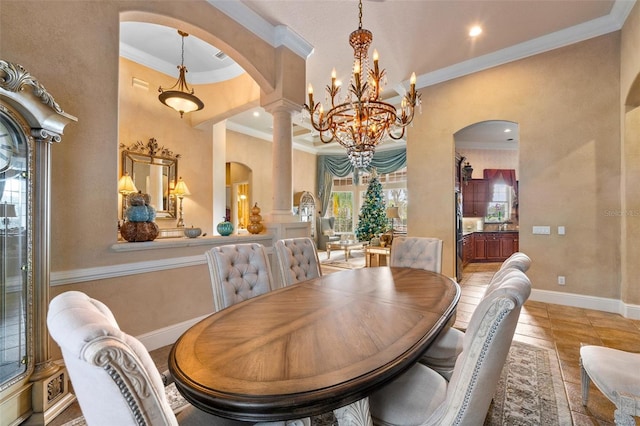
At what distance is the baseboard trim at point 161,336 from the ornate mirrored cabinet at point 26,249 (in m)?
0.77

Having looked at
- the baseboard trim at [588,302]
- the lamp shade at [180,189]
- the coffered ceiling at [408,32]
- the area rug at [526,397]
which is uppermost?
the coffered ceiling at [408,32]

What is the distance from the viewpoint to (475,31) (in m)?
3.62

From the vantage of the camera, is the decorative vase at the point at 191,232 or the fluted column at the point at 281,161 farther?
the fluted column at the point at 281,161

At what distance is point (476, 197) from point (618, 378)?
7072 mm

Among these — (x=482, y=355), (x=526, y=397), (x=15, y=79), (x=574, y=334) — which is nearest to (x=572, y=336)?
(x=574, y=334)

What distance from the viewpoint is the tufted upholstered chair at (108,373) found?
0.56 metres

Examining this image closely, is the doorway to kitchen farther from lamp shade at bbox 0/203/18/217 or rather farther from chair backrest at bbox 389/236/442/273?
lamp shade at bbox 0/203/18/217

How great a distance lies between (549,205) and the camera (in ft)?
12.9

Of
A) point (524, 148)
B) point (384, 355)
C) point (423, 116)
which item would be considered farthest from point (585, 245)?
point (384, 355)

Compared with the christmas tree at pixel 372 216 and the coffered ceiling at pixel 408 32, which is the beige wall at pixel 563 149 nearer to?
the coffered ceiling at pixel 408 32

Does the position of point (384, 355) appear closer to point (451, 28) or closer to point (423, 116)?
point (451, 28)

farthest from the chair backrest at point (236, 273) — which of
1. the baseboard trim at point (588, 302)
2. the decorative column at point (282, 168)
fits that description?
the baseboard trim at point (588, 302)

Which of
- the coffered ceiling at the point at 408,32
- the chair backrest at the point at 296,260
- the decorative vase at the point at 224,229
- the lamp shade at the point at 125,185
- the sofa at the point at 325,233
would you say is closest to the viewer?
the chair backrest at the point at 296,260

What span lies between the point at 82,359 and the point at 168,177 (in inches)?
194
